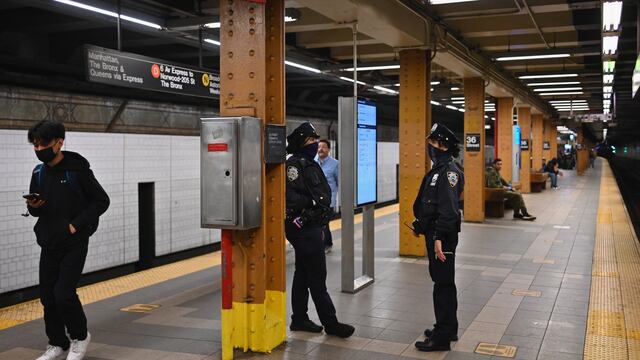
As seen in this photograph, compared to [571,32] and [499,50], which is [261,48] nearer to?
[571,32]

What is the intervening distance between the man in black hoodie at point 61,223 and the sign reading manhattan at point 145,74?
1794mm

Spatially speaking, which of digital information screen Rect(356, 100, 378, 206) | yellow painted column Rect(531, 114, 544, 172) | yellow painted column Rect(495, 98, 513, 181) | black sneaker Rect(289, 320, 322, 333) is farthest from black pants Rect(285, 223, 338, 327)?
yellow painted column Rect(531, 114, 544, 172)

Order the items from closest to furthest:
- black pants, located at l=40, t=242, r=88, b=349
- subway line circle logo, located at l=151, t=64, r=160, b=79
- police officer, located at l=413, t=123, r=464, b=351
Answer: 1. black pants, located at l=40, t=242, r=88, b=349
2. police officer, located at l=413, t=123, r=464, b=351
3. subway line circle logo, located at l=151, t=64, r=160, b=79

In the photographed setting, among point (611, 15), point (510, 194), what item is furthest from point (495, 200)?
point (611, 15)

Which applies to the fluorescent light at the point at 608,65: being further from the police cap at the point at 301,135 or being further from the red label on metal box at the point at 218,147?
the red label on metal box at the point at 218,147

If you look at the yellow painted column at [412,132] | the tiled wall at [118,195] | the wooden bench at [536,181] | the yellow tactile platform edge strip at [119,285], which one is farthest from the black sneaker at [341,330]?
the wooden bench at [536,181]

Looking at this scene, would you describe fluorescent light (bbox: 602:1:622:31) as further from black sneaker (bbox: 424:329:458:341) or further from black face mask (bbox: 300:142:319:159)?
black sneaker (bbox: 424:329:458:341)

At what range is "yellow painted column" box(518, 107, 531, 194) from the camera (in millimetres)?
18984

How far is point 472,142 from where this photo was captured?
11805 mm

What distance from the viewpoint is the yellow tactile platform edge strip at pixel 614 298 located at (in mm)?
4176

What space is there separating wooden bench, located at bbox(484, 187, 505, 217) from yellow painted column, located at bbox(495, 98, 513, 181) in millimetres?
3601

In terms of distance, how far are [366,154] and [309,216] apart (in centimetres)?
181

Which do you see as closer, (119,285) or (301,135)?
(301,135)

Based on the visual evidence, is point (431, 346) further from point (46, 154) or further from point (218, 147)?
point (46, 154)
